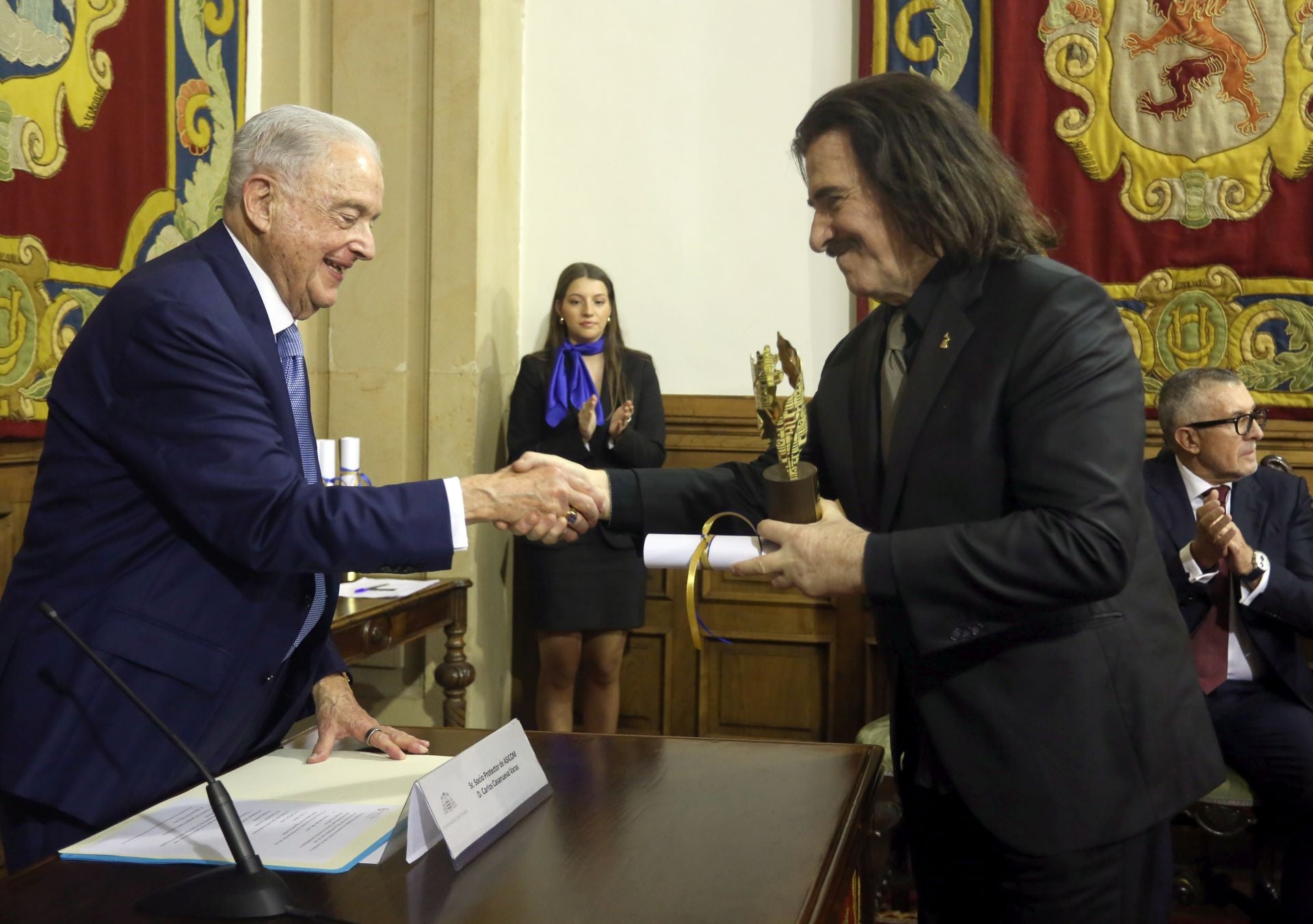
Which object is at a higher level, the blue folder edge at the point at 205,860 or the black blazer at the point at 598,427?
the black blazer at the point at 598,427

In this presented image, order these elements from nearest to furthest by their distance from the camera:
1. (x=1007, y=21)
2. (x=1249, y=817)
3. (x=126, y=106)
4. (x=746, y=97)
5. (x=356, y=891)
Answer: (x=356, y=891) → (x=1249, y=817) → (x=126, y=106) → (x=1007, y=21) → (x=746, y=97)

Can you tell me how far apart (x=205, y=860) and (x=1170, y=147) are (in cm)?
433

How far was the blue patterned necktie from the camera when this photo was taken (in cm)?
191

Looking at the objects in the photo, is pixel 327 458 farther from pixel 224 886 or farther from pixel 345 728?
pixel 224 886

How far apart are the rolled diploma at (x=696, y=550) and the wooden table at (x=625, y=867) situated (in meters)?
0.31

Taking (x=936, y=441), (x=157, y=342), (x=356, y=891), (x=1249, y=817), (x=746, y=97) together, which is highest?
(x=746, y=97)

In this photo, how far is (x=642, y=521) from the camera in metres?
2.23

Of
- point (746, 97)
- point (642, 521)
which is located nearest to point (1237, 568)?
point (642, 521)

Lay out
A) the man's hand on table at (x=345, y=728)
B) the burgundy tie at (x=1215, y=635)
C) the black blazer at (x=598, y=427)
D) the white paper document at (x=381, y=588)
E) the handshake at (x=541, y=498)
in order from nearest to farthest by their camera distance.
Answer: the man's hand on table at (x=345, y=728), the handshake at (x=541, y=498), the burgundy tie at (x=1215, y=635), the white paper document at (x=381, y=588), the black blazer at (x=598, y=427)

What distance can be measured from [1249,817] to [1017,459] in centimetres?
230

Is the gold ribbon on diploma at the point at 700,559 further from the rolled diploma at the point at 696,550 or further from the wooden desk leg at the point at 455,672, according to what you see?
the wooden desk leg at the point at 455,672

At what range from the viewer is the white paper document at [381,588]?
3.96 meters

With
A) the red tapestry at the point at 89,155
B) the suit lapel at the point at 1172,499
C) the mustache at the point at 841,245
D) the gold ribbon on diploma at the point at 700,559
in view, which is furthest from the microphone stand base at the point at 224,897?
the suit lapel at the point at 1172,499

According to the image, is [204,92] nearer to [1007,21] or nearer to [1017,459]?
[1007,21]
